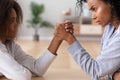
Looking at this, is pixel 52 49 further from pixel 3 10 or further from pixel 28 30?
pixel 28 30

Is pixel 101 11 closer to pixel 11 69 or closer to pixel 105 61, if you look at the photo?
pixel 105 61

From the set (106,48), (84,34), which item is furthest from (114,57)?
(84,34)

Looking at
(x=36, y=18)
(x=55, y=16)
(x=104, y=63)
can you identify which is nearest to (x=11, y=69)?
(x=104, y=63)

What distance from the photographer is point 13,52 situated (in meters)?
1.15

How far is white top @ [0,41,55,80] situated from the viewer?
3.07 feet

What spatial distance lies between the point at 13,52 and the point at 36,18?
345cm

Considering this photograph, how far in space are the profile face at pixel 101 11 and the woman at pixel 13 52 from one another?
153mm

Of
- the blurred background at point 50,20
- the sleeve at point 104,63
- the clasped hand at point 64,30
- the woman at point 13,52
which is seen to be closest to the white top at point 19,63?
the woman at point 13,52

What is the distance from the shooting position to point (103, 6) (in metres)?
0.86

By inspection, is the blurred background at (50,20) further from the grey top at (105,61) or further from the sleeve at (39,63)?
the grey top at (105,61)

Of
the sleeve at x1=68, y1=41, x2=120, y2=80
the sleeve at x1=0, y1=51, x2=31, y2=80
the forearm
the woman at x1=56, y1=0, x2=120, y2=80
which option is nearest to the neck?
the woman at x1=56, y1=0, x2=120, y2=80

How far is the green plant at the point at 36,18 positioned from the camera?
4.55 m

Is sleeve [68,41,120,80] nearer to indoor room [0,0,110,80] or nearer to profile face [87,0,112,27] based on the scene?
profile face [87,0,112,27]

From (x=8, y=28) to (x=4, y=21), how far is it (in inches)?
1.6
